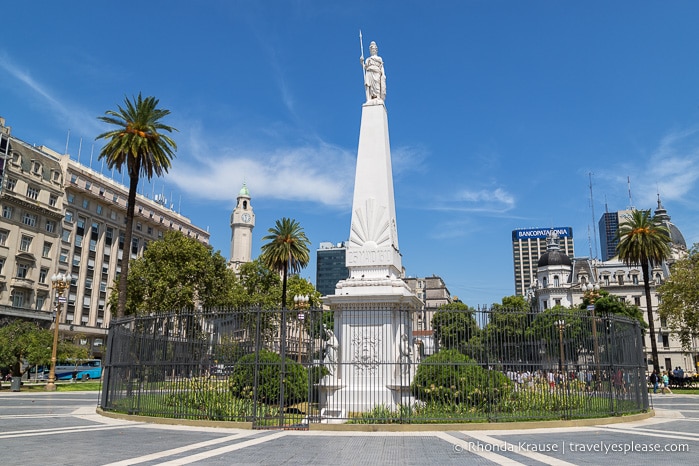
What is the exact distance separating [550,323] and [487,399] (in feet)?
8.73

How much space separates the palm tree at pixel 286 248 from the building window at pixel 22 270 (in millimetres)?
23279

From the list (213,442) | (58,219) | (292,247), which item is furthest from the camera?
(58,219)

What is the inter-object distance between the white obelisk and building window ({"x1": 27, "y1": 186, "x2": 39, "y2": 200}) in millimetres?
47297

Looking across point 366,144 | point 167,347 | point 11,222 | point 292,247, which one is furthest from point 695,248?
point 11,222

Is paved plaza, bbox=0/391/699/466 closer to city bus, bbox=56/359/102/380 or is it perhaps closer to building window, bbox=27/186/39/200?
city bus, bbox=56/359/102/380

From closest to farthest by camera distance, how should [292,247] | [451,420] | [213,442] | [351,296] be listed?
[213,442] < [451,420] < [351,296] < [292,247]

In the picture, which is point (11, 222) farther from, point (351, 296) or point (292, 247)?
point (351, 296)

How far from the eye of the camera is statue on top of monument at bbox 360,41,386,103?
18.8 metres

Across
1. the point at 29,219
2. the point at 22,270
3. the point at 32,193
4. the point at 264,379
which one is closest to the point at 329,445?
the point at 264,379

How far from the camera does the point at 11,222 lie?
166 ft

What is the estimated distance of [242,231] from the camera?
355ft

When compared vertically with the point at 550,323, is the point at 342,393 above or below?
below

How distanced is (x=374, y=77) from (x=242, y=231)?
302 ft

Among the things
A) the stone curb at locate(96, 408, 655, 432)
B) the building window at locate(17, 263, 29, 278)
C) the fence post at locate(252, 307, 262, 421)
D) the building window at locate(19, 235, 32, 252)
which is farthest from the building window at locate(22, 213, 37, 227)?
the fence post at locate(252, 307, 262, 421)
